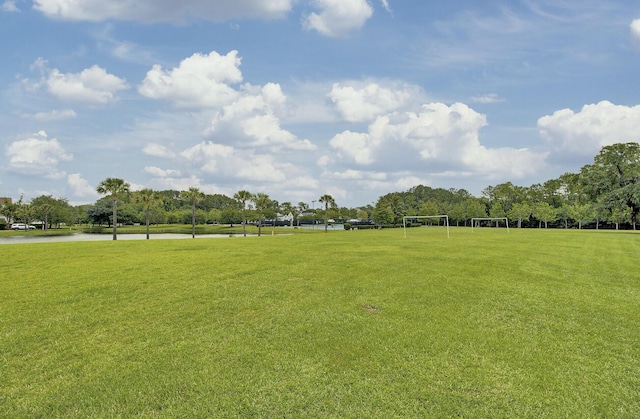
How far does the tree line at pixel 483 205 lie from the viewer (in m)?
46.7

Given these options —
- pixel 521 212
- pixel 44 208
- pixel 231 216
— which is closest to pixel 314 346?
pixel 521 212

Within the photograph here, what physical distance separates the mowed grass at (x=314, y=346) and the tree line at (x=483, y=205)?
1583 inches

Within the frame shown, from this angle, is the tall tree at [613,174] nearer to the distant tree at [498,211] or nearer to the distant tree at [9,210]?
the distant tree at [498,211]

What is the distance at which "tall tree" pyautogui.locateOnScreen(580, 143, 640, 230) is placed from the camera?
4444 centimetres

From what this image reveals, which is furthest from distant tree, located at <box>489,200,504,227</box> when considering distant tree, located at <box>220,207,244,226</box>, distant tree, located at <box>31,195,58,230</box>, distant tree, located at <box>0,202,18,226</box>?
distant tree, located at <box>0,202,18,226</box>

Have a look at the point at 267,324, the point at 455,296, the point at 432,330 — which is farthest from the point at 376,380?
the point at 455,296

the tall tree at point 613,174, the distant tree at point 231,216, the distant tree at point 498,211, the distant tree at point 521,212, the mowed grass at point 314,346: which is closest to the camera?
the mowed grass at point 314,346

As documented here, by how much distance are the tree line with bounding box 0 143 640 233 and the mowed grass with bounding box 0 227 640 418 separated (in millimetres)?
40214

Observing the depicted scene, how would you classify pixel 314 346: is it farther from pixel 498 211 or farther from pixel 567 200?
pixel 567 200

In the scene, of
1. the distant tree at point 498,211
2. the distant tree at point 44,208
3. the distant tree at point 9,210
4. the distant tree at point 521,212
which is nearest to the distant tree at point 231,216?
the distant tree at point 44,208

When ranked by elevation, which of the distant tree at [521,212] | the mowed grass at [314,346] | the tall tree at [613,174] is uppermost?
the tall tree at [613,174]

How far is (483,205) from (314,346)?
4337 inches

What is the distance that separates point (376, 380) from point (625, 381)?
380cm

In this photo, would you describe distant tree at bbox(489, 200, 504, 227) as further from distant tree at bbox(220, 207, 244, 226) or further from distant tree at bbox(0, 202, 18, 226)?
distant tree at bbox(0, 202, 18, 226)
